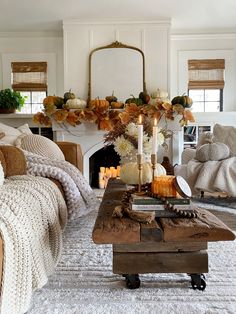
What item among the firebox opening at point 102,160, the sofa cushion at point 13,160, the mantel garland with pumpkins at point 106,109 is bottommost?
the firebox opening at point 102,160

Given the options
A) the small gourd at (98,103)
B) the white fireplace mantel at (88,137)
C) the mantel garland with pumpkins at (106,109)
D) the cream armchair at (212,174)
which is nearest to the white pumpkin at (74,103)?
the mantel garland with pumpkins at (106,109)

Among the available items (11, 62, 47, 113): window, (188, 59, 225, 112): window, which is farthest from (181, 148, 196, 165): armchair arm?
(11, 62, 47, 113): window

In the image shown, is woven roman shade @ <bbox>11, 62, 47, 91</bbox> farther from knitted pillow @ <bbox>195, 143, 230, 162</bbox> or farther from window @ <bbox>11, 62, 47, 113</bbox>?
knitted pillow @ <bbox>195, 143, 230, 162</bbox>

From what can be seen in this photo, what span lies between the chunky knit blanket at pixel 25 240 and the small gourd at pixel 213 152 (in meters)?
1.94

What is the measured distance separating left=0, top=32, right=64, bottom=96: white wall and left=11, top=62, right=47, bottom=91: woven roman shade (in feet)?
0.27

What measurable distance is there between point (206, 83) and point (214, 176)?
252 cm

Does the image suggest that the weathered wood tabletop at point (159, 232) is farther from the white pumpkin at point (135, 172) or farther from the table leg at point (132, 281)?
the white pumpkin at point (135, 172)

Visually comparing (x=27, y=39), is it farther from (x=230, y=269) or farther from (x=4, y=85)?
(x=230, y=269)

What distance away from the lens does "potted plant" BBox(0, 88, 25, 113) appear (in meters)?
5.16

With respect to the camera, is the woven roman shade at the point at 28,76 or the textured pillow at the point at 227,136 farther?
the woven roman shade at the point at 28,76

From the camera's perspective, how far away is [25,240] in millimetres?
1416

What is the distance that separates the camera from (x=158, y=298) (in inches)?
63.5

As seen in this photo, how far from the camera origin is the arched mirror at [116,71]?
5.03 m

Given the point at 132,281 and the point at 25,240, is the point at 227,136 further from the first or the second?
the point at 25,240
